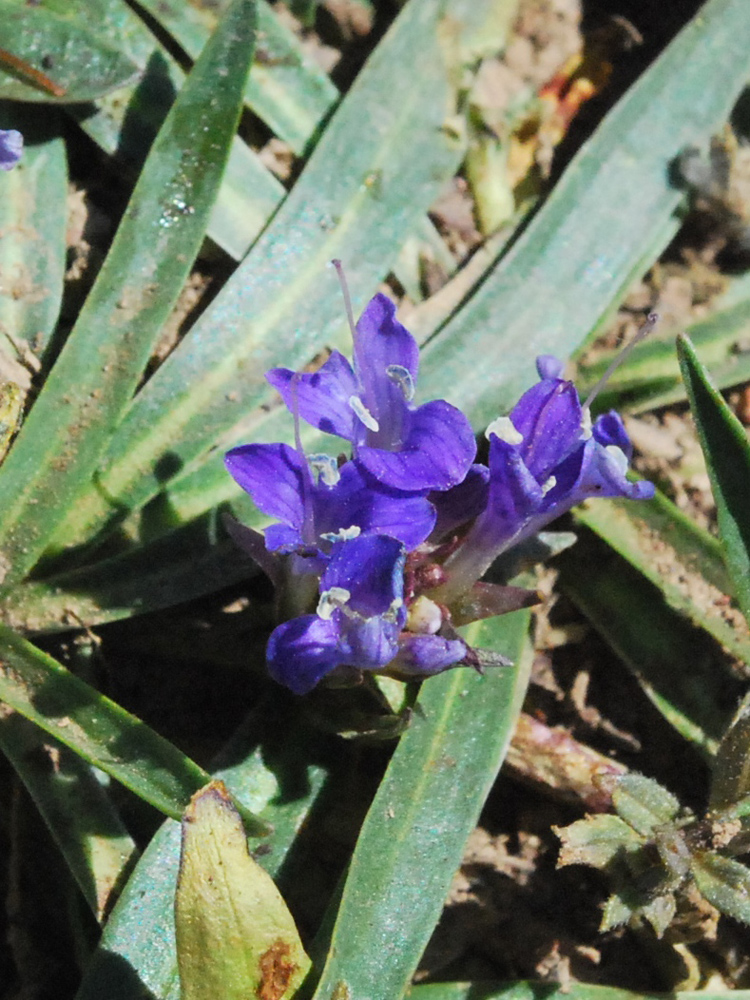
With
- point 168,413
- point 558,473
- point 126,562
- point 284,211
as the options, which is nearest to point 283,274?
point 284,211

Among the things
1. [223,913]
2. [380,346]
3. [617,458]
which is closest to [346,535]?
[380,346]

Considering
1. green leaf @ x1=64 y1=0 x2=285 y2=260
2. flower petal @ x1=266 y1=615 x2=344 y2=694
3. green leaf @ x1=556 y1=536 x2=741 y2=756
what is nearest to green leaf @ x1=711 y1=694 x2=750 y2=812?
green leaf @ x1=556 y1=536 x2=741 y2=756

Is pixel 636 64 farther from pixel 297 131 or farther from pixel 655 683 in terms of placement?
pixel 655 683

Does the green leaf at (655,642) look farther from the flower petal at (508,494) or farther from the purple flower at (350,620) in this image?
the purple flower at (350,620)

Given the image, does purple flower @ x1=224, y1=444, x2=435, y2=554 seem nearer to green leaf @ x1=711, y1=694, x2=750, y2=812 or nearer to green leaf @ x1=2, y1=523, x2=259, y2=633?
green leaf @ x1=2, y1=523, x2=259, y2=633

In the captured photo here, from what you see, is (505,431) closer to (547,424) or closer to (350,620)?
(547,424)
